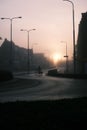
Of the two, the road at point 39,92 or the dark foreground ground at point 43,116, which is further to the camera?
the road at point 39,92

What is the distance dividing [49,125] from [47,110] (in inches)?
92.4

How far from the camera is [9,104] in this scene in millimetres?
14969

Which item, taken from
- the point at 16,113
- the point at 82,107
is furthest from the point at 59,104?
the point at 16,113

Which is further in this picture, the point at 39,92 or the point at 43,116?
the point at 39,92

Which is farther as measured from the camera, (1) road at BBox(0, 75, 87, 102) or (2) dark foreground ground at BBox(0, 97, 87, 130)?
(1) road at BBox(0, 75, 87, 102)

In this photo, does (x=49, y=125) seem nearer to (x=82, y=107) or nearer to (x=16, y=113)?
(x=16, y=113)

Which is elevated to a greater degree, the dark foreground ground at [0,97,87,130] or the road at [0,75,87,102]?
the dark foreground ground at [0,97,87,130]

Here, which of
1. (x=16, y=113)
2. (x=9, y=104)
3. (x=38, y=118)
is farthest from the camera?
(x=9, y=104)

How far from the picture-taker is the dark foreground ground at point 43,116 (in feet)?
35.5

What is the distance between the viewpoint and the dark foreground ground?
10828 mm

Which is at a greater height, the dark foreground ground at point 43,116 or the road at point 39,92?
the dark foreground ground at point 43,116

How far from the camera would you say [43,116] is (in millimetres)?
12000

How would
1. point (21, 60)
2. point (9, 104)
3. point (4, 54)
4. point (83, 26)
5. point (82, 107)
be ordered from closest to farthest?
point (82, 107)
point (9, 104)
point (83, 26)
point (4, 54)
point (21, 60)

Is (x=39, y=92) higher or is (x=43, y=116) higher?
(x=43, y=116)
